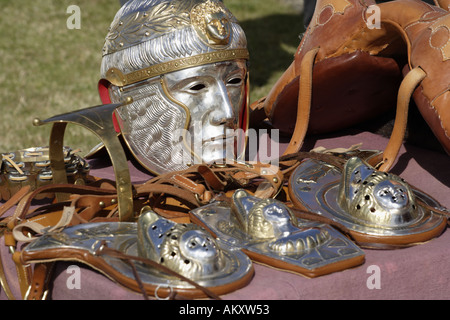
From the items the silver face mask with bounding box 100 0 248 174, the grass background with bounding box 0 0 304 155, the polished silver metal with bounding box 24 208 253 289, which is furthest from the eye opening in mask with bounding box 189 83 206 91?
the grass background with bounding box 0 0 304 155

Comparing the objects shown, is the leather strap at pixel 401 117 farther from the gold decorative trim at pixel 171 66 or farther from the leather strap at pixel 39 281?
the leather strap at pixel 39 281

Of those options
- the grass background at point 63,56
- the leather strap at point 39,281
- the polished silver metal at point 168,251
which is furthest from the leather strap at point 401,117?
the grass background at point 63,56

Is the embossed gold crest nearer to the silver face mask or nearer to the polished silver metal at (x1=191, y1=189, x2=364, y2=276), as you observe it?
the silver face mask

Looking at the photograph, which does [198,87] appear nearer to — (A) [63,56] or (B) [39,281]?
(B) [39,281]

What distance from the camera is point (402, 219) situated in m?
1.49

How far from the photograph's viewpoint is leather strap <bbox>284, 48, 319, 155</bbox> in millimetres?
2029

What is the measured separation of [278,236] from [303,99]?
2.49 ft

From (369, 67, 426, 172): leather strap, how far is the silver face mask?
0.48 metres

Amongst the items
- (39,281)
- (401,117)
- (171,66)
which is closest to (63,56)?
(171,66)

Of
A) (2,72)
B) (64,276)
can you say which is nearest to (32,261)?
(64,276)

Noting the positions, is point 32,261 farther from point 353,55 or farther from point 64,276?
point 353,55

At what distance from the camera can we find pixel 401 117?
186 cm
